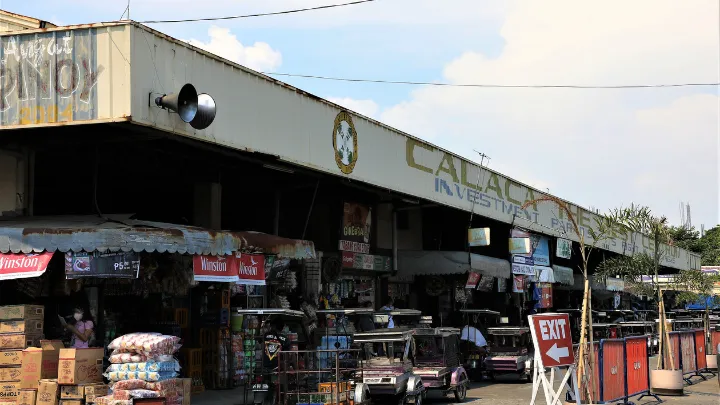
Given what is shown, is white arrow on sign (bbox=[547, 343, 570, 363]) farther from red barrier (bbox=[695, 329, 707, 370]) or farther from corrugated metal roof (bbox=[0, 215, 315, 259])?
red barrier (bbox=[695, 329, 707, 370])

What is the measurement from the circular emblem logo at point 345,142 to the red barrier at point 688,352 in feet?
32.7

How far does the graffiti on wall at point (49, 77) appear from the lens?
45.5 feet

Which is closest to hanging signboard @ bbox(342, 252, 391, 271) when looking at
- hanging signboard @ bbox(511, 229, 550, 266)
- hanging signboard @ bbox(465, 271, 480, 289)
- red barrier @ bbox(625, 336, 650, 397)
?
hanging signboard @ bbox(465, 271, 480, 289)

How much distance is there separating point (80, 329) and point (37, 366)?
4.07 feet

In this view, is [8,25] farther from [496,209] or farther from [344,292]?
[496,209]

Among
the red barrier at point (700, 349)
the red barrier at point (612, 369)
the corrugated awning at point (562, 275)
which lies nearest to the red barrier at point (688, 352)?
the red barrier at point (700, 349)

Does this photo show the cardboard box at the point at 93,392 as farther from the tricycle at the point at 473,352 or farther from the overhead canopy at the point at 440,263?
the overhead canopy at the point at 440,263

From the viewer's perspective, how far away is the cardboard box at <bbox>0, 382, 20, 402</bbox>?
1396 cm

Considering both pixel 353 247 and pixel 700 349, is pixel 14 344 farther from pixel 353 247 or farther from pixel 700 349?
pixel 700 349

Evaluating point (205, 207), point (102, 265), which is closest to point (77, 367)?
point (102, 265)

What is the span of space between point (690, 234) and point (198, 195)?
79942 mm

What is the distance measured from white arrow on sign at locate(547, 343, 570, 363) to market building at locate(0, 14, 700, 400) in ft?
22.1

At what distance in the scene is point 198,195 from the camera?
65.0 ft

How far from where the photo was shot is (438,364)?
18.6 metres
